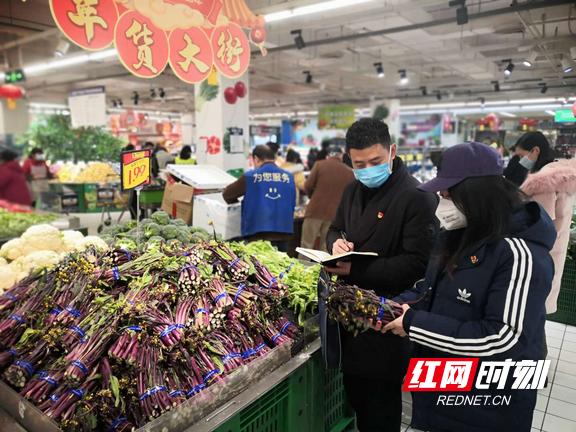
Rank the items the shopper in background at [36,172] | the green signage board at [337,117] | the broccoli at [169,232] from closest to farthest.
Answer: the broccoli at [169,232]
the shopper in background at [36,172]
the green signage board at [337,117]

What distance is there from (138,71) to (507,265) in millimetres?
2558

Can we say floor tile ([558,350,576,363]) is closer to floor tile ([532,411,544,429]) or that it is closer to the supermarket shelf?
floor tile ([532,411,544,429])

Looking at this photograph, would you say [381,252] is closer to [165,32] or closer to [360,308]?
[360,308]

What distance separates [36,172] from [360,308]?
37.1 feet

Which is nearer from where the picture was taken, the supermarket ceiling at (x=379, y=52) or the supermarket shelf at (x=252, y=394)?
the supermarket shelf at (x=252, y=394)

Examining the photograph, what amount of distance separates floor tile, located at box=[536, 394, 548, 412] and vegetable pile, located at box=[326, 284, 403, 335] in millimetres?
2472

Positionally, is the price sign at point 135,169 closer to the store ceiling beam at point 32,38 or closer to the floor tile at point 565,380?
the floor tile at point 565,380

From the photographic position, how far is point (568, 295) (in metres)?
4.76

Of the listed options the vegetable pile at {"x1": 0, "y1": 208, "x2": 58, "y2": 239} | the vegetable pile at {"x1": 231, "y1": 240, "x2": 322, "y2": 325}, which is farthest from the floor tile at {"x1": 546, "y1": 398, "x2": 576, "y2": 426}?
the vegetable pile at {"x1": 0, "y1": 208, "x2": 58, "y2": 239}

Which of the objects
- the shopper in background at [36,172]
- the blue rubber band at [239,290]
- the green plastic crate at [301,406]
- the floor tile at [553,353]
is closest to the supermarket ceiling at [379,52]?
the shopper in background at [36,172]

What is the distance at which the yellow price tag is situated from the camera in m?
2.53

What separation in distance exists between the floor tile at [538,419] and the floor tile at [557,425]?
25 millimetres

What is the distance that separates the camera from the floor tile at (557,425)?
2.95 meters

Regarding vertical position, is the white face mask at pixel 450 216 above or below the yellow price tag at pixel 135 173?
below
